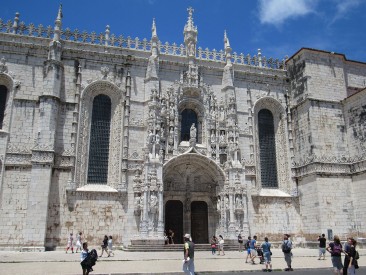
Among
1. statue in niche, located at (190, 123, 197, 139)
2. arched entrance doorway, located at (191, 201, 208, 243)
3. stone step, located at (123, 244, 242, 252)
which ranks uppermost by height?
statue in niche, located at (190, 123, 197, 139)

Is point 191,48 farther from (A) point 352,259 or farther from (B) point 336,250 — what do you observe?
(A) point 352,259

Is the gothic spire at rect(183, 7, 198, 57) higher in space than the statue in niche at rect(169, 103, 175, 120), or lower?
higher

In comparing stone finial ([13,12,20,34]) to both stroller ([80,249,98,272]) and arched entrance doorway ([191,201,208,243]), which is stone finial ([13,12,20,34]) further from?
stroller ([80,249,98,272])

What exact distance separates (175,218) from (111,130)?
762 cm

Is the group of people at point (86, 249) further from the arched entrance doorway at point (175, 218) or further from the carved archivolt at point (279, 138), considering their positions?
the carved archivolt at point (279, 138)

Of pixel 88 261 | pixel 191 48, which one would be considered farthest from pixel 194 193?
pixel 88 261

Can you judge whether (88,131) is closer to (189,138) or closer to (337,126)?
(189,138)

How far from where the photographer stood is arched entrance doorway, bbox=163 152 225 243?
25.0 meters

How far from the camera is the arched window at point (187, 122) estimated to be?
26469mm

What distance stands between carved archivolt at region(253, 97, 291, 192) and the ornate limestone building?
3.2 inches

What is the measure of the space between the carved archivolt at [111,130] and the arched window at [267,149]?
11.0 m

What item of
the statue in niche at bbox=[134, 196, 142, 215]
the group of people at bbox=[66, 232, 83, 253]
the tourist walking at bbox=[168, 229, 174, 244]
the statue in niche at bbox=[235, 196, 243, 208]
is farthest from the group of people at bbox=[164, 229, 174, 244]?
the group of people at bbox=[66, 232, 83, 253]

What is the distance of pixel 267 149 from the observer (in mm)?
28156

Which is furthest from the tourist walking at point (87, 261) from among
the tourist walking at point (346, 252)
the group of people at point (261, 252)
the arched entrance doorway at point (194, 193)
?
the arched entrance doorway at point (194, 193)
